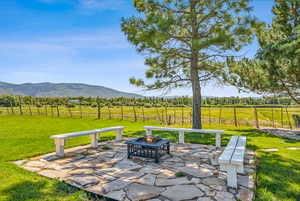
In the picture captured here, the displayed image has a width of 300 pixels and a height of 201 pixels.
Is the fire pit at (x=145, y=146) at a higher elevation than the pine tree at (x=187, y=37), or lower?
lower

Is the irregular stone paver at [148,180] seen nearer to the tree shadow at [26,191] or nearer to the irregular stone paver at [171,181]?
the irregular stone paver at [171,181]

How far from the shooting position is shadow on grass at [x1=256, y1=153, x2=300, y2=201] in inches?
93.0

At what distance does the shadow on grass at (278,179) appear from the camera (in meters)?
2.36

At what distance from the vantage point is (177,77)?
7.84 metres

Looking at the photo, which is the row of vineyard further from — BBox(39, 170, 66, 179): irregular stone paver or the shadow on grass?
BBox(39, 170, 66, 179): irregular stone paver

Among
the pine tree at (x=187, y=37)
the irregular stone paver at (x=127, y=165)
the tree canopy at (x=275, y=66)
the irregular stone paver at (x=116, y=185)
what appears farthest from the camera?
the tree canopy at (x=275, y=66)

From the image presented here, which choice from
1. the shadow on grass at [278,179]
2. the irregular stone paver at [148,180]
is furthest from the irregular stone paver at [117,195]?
the shadow on grass at [278,179]

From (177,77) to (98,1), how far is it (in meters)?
4.38

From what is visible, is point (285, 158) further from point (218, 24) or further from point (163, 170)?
point (218, 24)

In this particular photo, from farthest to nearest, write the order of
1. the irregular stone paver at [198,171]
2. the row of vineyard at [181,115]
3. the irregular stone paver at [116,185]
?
the row of vineyard at [181,115] → the irregular stone paver at [198,171] → the irregular stone paver at [116,185]

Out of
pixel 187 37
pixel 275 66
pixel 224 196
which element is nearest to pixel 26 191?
pixel 224 196

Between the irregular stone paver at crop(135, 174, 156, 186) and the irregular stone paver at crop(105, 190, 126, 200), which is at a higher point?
the irregular stone paver at crop(105, 190, 126, 200)

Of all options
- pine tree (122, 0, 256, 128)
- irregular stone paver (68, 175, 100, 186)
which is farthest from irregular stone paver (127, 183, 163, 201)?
pine tree (122, 0, 256, 128)

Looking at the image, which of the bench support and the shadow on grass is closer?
the shadow on grass
